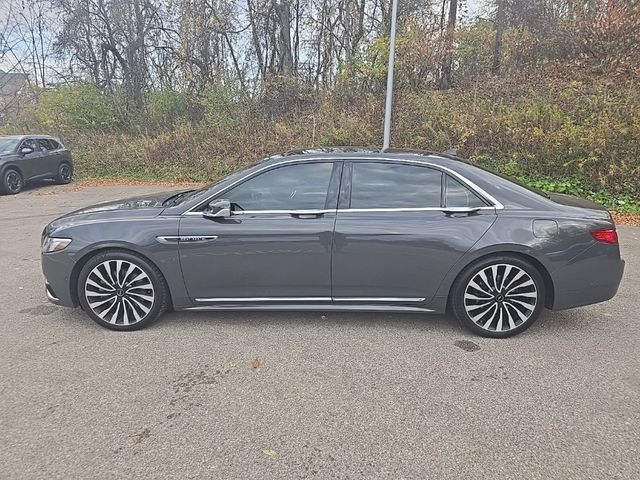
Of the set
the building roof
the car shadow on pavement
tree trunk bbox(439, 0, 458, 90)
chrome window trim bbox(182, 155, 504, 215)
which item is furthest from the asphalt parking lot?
the building roof

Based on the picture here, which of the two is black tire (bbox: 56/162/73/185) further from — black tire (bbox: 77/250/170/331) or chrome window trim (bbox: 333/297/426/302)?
chrome window trim (bbox: 333/297/426/302)

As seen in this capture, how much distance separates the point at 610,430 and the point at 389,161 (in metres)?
2.36

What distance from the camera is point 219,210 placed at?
3.52 m

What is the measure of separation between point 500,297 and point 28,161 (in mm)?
13601

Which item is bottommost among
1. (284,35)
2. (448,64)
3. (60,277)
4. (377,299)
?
(377,299)

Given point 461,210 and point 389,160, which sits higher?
point 389,160

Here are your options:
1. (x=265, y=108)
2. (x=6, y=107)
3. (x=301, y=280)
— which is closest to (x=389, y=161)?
(x=301, y=280)

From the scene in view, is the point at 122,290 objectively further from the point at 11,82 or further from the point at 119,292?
the point at 11,82

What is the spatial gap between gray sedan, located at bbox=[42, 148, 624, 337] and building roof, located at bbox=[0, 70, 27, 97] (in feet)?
79.4

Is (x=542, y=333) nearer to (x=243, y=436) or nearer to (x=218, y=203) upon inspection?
(x=243, y=436)

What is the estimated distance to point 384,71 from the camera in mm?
14773

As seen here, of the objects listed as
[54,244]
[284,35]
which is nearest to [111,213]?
[54,244]

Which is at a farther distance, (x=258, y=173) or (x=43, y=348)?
(x=258, y=173)

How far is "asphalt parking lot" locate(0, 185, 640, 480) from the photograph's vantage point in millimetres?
2215
